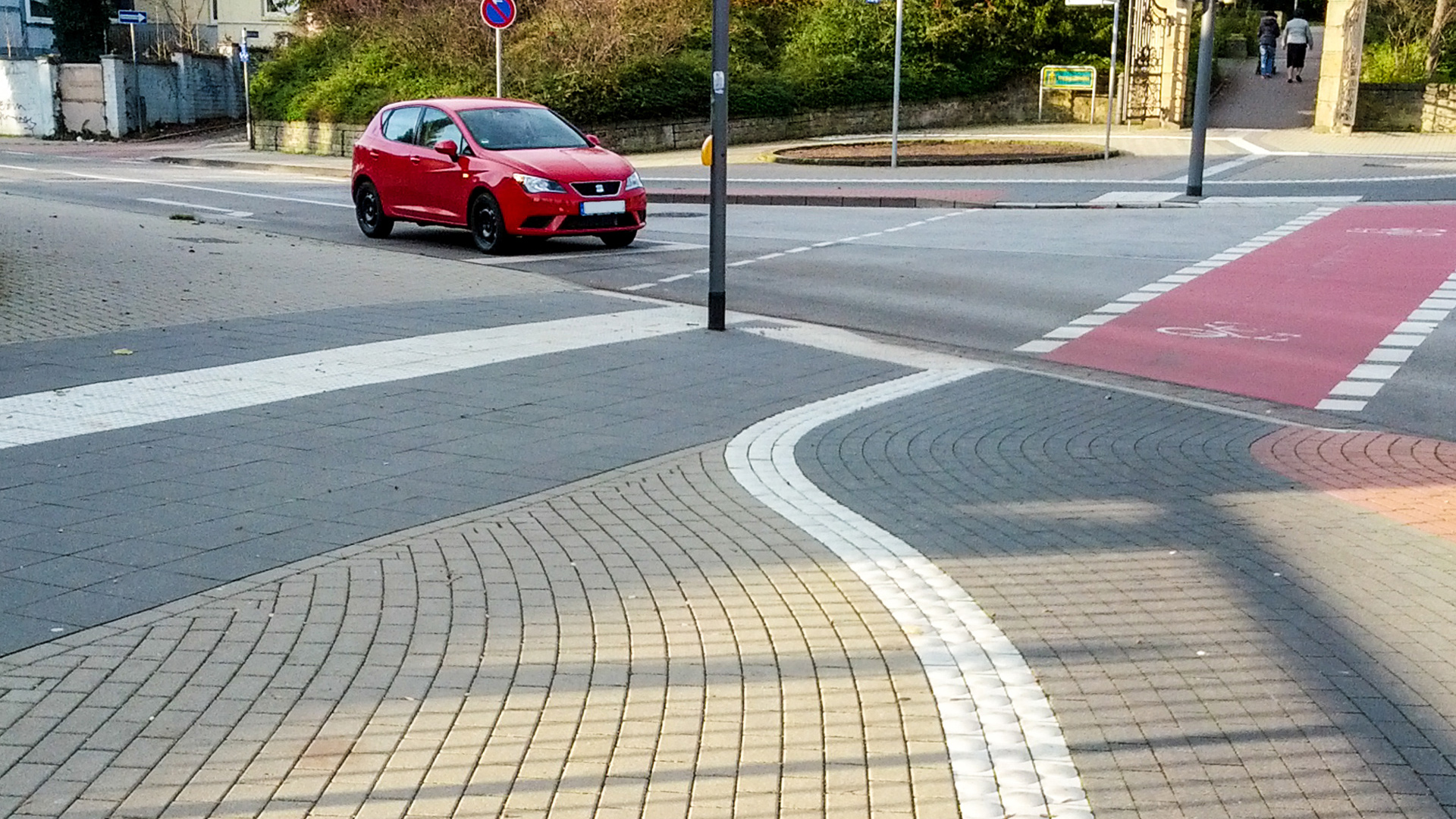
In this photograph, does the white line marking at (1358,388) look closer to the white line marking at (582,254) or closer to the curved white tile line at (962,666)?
the curved white tile line at (962,666)

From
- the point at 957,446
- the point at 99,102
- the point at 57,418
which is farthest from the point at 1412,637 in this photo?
the point at 99,102

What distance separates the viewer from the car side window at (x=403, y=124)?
1897 cm

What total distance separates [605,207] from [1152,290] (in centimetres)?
622

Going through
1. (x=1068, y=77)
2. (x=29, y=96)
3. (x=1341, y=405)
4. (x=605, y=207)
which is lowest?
(x=1341, y=405)

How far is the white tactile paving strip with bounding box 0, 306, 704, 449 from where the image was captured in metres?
8.27

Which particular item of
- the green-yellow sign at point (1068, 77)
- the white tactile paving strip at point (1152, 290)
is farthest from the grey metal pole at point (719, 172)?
the green-yellow sign at point (1068, 77)

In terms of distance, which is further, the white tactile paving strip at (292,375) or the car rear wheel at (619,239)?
the car rear wheel at (619,239)

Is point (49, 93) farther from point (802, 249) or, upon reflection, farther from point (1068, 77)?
point (802, 249)

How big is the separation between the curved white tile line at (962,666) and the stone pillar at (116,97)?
4765cm

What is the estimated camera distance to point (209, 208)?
23891mm

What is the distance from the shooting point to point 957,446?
27.0 ft

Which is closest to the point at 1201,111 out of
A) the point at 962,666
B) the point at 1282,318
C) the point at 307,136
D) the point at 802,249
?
the point at 802,249

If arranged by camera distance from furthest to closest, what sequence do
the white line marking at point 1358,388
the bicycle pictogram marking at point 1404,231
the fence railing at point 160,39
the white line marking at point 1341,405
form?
the fence railing at point 160,39 → the bicycle pictogram marking at point 1404,231 → the white line marking at point 1358,388 → the white line marking at point 1341,405

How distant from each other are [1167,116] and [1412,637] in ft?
121
